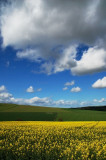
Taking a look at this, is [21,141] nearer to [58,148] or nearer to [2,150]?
[2,150]

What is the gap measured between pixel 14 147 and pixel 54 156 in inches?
100

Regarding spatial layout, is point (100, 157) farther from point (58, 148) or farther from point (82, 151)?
point (58, 148)

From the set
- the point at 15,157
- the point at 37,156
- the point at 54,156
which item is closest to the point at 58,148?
the point at 54,156

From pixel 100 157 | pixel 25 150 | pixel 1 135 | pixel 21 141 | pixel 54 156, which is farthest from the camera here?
pixel 1 135

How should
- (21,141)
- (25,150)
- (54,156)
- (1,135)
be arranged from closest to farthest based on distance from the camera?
(54,156), (25,150), (21,141), (1,135)

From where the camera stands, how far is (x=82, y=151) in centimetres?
702

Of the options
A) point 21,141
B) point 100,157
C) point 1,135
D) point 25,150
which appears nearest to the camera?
point 100,157

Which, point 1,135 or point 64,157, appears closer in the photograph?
point 64,157

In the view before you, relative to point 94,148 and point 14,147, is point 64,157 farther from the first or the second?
point 14,147

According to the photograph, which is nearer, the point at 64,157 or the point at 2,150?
the point at 64,157

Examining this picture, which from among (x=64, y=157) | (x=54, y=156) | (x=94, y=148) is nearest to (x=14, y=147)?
(x=54, y=156)

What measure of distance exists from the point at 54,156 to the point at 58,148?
2.24 ft

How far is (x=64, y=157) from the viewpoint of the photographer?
22.2 ft

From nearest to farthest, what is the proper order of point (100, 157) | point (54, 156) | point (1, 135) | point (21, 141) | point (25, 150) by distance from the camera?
point (100, 157), point (54, 156), point (25, 150), point (21, 141), point (1, 135)
